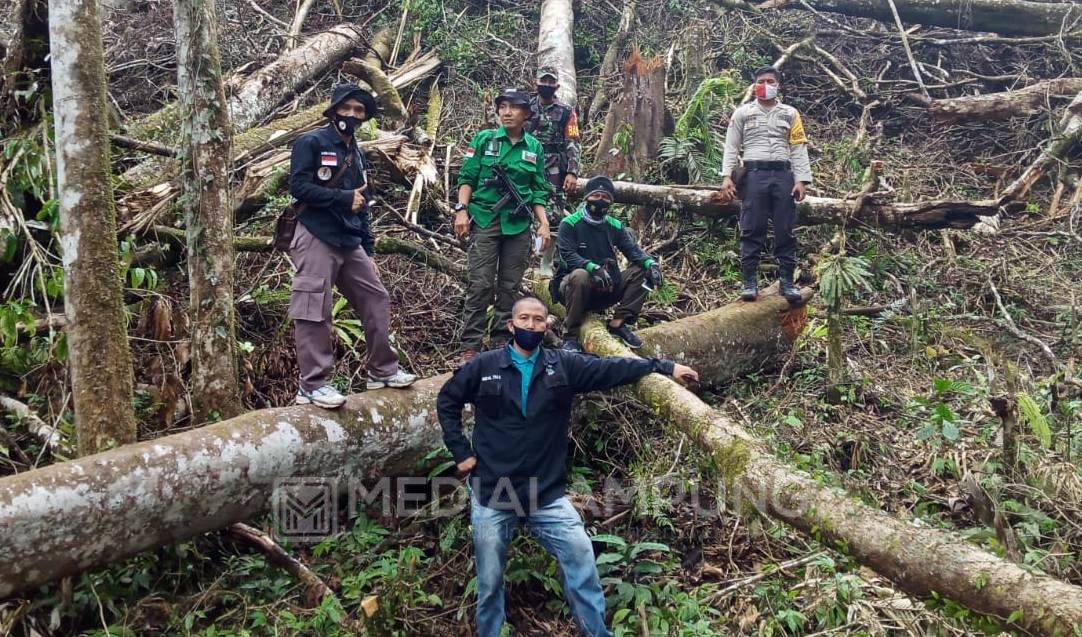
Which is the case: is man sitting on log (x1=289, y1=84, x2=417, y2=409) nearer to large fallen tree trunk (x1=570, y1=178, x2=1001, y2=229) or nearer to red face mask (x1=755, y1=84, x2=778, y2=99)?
large fallen tree trunk (x1=570, y1=178, x2=1001, y2=229)

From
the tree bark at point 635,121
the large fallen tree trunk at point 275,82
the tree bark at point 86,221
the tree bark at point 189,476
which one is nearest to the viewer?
the tree bark at point 189,476

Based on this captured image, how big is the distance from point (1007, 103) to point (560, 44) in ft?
19.2

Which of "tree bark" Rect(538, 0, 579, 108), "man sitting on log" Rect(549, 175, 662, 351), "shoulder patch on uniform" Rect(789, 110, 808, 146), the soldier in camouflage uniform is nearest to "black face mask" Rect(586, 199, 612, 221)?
"man sitting on log" Rect(549, 175, 662, 351)

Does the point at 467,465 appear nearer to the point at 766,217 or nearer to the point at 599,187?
the point at 599,187

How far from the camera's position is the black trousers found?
7387mm

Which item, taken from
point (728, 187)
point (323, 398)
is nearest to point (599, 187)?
point (728, 187)

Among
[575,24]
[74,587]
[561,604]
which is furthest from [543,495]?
[575,24]

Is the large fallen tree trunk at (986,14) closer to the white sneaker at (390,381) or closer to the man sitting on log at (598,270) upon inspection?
the man sitting on log at (598,270)

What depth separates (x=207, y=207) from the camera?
5305 millimetres

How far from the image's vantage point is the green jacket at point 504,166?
633 cm

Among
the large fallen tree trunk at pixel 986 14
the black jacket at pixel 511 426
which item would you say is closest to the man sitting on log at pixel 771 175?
the black jacket at pixel 511 426

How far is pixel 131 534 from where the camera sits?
4344 mm

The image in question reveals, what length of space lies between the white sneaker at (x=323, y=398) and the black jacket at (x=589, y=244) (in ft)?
7.24

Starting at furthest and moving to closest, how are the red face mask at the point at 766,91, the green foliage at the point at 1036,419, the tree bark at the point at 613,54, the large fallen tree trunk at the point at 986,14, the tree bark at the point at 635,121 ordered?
the tree bark at the point at 613,54, the large fallen tree trunk at the point at 986,14, the tree bark at the point at 635,121, the red face mask at the point at 766,91, the green foliage at the point at 1036,419
